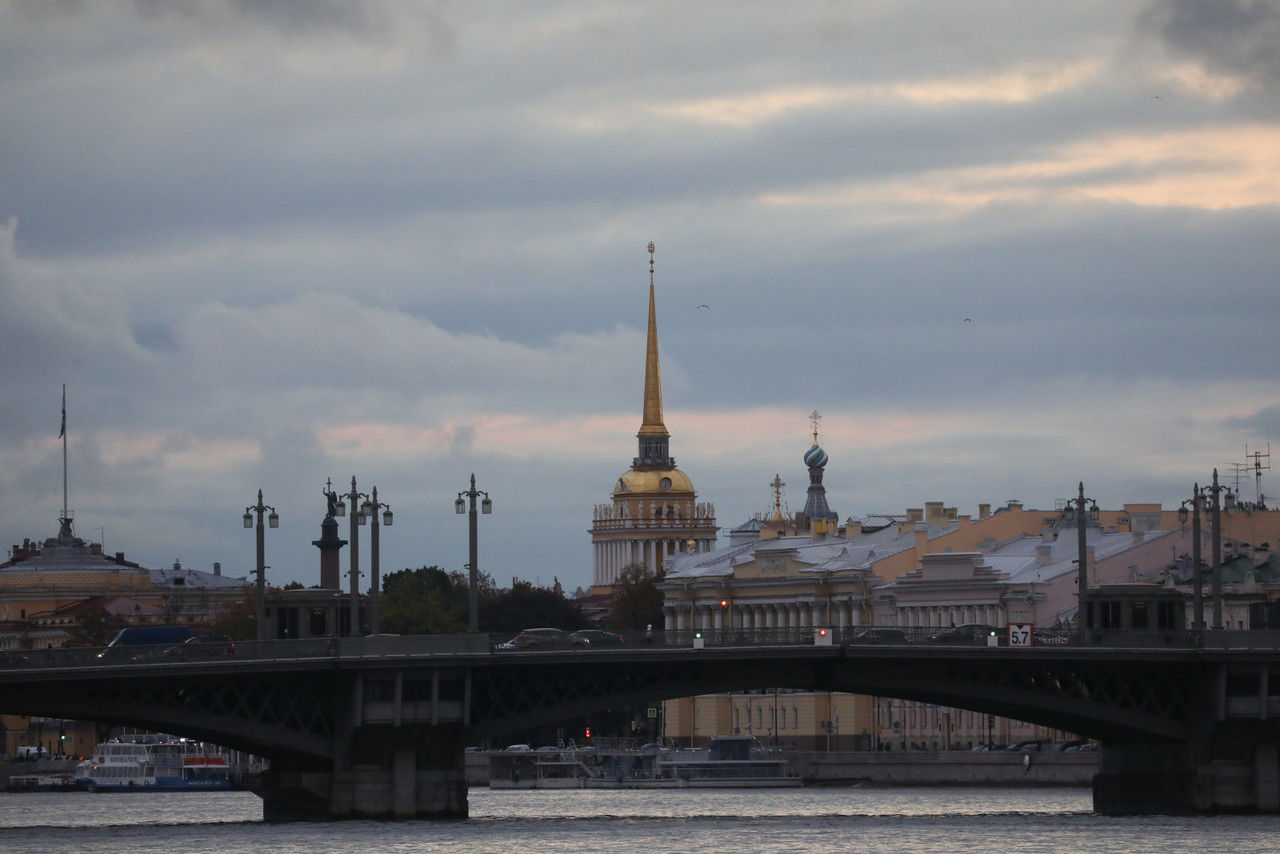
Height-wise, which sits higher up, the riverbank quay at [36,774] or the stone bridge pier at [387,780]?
the riverbank quay at [36,774]

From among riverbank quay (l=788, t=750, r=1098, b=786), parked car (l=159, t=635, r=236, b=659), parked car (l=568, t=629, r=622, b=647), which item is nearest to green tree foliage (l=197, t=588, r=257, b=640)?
riverbank quay (l=788, t=750, r=1098, b=786)

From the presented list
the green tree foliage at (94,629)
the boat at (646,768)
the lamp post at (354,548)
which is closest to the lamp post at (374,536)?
the lamp post at (354,548)

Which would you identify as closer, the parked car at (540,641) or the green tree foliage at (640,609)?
the parked car at (540,641)

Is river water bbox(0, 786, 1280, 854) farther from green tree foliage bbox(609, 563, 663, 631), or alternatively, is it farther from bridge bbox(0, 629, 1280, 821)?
green tree foliage bbox(609, 563, 663, 631)

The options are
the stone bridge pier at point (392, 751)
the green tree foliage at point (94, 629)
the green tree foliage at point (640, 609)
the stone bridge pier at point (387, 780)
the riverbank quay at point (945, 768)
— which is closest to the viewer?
the stone bridge pier at point (392, 751)

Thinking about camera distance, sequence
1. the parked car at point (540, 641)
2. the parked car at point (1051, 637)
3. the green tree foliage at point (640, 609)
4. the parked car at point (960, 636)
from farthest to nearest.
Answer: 1. the green tree foliage at point (640, 609)
2. the parked car at point (960, 636)
3. the parked car at point (1051, 637)
4. the parked car at point (540, 641)

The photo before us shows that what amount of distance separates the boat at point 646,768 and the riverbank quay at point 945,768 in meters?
1.17

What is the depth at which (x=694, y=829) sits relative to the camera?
9150cm

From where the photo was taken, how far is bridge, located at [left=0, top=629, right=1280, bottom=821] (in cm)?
8775

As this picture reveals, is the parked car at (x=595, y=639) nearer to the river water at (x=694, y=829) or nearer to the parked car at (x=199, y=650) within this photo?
the river water at (x=694, y=829)

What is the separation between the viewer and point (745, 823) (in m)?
95.2

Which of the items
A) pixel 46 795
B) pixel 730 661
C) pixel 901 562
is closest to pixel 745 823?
pixel 730 661

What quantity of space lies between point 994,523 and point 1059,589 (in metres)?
19.0

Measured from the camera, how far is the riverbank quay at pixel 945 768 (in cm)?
12438
